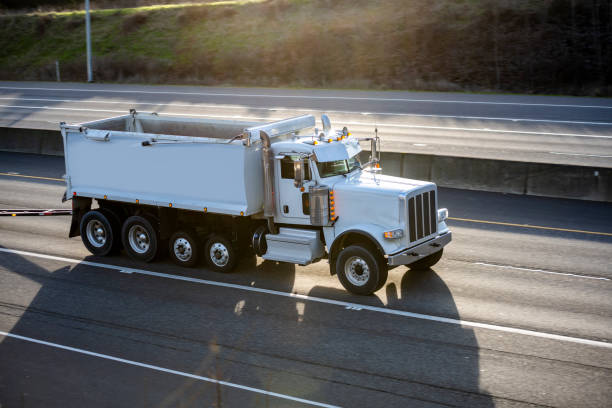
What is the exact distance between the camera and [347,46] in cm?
4675

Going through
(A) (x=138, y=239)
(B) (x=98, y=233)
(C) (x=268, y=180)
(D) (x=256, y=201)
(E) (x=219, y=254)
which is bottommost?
(E) (x=219, y=254)

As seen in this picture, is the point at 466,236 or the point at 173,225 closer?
the point at 173,225

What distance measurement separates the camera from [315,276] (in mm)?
14688

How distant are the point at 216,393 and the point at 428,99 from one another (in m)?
31.0

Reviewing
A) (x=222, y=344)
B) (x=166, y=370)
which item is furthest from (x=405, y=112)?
(x=166, y=370)

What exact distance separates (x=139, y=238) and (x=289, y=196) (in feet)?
13.3

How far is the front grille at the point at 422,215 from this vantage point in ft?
42.8

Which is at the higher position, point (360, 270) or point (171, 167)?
point (171, 167)

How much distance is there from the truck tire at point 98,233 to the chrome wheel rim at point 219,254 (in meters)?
2.67

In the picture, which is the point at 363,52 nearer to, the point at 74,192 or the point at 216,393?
the point at 74,192

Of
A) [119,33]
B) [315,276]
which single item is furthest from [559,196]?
[119,33]

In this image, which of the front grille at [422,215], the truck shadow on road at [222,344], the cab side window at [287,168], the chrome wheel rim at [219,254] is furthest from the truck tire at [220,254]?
the front grille at [422,215]

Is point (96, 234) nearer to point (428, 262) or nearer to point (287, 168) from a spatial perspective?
point (287, 168)

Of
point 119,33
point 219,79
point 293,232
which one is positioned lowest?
point 293,232
